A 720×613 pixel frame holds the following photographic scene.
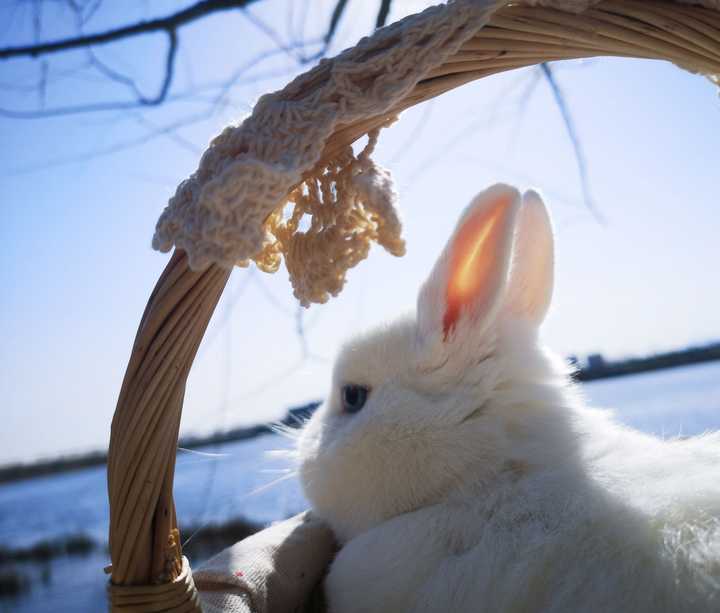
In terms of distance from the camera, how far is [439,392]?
878 millimetres

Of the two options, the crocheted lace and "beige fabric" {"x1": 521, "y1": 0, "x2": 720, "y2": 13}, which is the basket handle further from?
"beige fabric" {"x1": 521, "y1": 0, "x2": 720, "y2": 13}

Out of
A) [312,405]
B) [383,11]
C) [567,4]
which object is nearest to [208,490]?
[312,405]

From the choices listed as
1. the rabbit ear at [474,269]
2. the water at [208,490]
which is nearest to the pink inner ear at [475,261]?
the rabbit ear at [474,269]

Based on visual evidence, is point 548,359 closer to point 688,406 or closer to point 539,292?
point 539,292

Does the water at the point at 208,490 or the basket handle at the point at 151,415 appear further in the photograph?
the water at the point at 208,490

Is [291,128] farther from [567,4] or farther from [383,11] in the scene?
[383,11]

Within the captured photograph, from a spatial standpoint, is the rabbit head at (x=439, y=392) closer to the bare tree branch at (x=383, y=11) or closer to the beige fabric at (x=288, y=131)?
the beige fabric at (x=288, y=131)

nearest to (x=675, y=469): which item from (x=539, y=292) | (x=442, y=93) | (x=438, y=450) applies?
(x=438, y=450)

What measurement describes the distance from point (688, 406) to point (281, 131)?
178 cm

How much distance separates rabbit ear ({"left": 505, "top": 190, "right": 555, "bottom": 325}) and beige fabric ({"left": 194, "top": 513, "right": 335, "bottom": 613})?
1.56 feet

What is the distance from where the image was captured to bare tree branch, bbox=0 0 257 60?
1.38 m

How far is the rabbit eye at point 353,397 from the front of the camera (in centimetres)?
95

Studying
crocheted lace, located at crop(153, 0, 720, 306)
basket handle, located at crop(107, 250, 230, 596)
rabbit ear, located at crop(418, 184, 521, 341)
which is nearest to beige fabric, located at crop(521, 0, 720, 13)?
crocheted lace, located at crop(153, 0, 720, 306)

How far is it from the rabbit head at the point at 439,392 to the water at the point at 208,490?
0.15 metres
